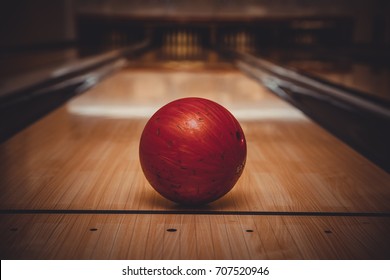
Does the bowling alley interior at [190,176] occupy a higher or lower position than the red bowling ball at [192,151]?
lower

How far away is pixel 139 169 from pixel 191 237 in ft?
1.81

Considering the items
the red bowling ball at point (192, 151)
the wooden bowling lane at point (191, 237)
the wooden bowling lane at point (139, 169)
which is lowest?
the wooden bowling lane at point (139, 169)

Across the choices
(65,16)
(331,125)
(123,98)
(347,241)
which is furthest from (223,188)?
(65,16)

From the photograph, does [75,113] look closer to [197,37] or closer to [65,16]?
[65,16]

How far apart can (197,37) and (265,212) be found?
841 centimetres

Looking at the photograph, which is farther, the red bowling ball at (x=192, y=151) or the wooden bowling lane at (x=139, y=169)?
the wooden bowling lane at (x=139, y=169)

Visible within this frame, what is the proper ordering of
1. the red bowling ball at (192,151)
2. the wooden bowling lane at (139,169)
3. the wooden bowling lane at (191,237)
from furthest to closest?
the wooden bowling lane at (139,169)
the red bowling ball at (192,151)
the wooden bowling lane at (191,237)

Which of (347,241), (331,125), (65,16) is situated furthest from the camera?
(65,16)

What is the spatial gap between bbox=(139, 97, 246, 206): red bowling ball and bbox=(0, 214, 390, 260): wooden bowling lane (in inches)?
2.3

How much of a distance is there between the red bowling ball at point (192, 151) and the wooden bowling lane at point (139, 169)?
2.7 inches

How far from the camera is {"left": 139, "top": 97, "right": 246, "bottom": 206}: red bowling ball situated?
1.08m

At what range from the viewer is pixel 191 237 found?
1007mm

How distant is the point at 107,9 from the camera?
28.9ft

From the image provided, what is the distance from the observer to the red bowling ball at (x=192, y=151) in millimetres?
1081
